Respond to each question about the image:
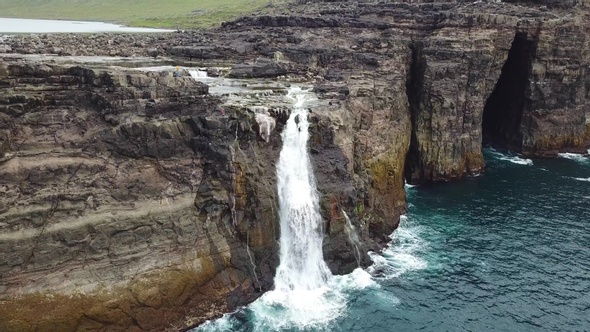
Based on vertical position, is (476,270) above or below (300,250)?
below

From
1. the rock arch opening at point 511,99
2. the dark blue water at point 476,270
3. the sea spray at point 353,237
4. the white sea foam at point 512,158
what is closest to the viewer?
the dark blue water at point 476,270

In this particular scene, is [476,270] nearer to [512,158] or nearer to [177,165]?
[177,165]

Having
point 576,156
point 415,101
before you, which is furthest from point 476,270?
point 576,156

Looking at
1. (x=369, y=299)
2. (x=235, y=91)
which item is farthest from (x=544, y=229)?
(x=235, y=91)

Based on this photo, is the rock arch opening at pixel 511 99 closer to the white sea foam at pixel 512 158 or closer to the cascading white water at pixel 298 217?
the white sea foam at pixel 512 158

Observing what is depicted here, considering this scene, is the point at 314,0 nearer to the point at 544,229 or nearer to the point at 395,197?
the point at 395,197

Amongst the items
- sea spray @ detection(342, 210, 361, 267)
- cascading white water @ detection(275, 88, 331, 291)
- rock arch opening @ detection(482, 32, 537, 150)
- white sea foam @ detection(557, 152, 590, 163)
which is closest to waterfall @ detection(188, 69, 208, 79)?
cascading white water @ detection(275, 88, 331, 291)

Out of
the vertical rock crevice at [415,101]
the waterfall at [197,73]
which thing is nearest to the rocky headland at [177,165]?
the vertical rock crevice at [415,101]
